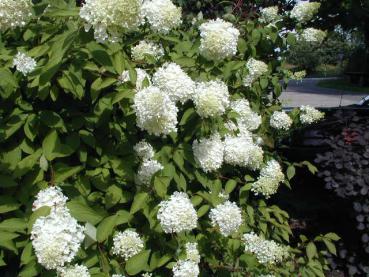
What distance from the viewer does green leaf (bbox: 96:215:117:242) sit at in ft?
6.24

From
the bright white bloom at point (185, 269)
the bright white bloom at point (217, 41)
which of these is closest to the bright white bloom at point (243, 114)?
the bright white bloom at point (217, 41)

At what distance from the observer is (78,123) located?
2082 mm

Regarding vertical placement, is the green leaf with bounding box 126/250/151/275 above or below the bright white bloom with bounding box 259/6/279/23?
below

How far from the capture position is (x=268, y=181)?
8.94 feet

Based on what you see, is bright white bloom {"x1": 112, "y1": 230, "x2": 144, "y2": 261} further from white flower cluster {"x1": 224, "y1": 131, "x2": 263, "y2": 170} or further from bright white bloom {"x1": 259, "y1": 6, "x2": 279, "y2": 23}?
bright white bloom {"x1": 259, "y1": 6, "x2": 279, "y2": 23}

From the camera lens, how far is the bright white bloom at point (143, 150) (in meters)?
2.19

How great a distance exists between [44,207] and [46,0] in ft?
2.99

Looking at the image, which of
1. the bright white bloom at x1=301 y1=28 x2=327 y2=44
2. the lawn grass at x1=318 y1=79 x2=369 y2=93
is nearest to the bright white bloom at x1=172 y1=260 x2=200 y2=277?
the bright white bloom at x1=301 y1=28 x2=327 y2=44

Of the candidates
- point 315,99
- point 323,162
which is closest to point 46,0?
point 323,162

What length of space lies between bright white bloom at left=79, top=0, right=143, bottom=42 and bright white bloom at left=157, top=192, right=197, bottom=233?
0.66 m

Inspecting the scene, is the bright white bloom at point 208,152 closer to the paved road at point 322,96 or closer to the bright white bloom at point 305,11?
the bright white bloom at point 305,11

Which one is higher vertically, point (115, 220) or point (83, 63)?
point (83, 63)

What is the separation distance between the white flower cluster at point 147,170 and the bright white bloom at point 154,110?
195 mm

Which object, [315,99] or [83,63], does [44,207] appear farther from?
[315,99]
